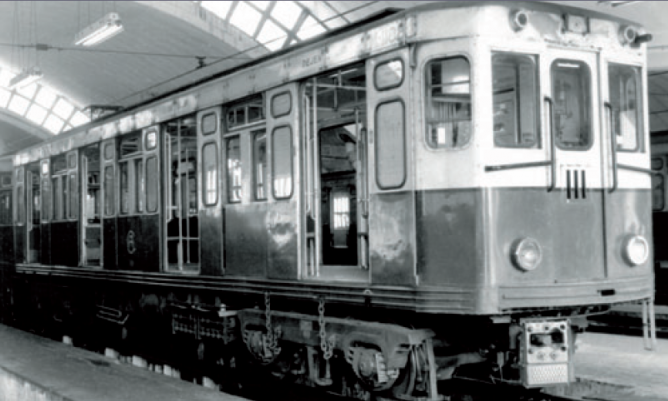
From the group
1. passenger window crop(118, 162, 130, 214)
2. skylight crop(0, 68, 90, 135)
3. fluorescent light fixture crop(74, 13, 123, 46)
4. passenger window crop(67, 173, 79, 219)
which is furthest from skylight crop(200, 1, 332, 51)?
skylight crop(0, 68, 90, 135)

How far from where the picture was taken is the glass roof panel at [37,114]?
141 ft

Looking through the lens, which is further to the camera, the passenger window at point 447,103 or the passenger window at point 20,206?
the passenger window at point 20,206

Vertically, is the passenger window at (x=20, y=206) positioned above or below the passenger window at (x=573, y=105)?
below

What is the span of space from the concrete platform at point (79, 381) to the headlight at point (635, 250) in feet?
12.6

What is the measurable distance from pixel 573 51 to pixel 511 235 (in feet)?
5.91

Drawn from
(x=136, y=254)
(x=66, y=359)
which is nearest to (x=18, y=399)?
(x=66, y=359)

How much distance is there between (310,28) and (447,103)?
18.4m

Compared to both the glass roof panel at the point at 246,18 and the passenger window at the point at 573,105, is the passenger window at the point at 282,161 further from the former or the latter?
the glass roof panel at the point at 246,18

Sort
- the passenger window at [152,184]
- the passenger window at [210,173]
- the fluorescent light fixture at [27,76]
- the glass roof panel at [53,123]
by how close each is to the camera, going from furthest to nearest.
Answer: the glass roof panel at [53,123], the fluorescent light fixture at [27,76], the passenger window at [152,184], the passenger window at [210,173]

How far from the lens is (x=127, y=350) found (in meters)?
13.2

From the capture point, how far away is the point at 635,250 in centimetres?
732

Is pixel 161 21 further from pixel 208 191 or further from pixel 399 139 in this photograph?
pixel 399 139

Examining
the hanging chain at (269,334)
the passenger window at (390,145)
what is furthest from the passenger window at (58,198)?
the passenger window at (390,145)

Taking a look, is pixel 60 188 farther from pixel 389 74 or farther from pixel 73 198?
pixel 389 74
